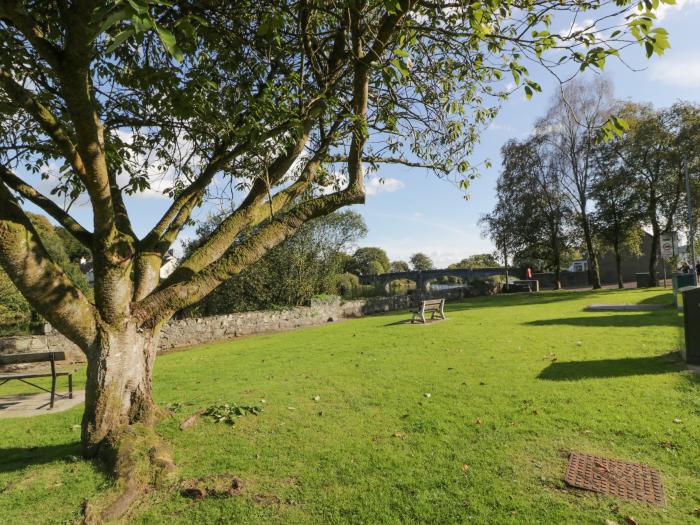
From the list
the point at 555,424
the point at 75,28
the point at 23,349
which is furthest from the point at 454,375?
the point at 23,349

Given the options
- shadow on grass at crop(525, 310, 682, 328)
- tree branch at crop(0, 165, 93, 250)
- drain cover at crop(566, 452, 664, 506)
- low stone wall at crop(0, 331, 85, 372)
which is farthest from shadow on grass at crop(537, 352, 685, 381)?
low stone wall at crop(0, 331, 85, 372)

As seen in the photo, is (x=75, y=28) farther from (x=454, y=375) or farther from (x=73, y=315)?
(x=454, y=375)

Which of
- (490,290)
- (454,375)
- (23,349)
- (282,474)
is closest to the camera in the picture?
(282,474)

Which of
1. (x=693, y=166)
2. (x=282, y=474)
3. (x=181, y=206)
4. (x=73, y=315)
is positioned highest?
(x=693, y=166)

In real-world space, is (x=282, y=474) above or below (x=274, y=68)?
Answer: below

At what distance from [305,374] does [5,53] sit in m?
6.85

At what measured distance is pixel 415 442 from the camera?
15.9ft

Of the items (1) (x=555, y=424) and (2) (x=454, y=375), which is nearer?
(1) (x=555, y=424)

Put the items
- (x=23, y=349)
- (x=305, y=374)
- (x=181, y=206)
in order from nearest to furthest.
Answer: (x=181, y=206), (x=305, y=374), (x=23, y=349)

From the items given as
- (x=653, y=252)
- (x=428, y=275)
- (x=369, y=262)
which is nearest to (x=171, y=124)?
(x=653, y=252)

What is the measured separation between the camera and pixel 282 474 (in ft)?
14.0

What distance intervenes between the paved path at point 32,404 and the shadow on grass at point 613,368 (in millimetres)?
8643

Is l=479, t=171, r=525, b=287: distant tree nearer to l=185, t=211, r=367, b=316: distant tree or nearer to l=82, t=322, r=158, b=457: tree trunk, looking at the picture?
l=185, t=211, r=367, b=316: distant tree

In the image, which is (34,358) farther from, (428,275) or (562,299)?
(428,275)
